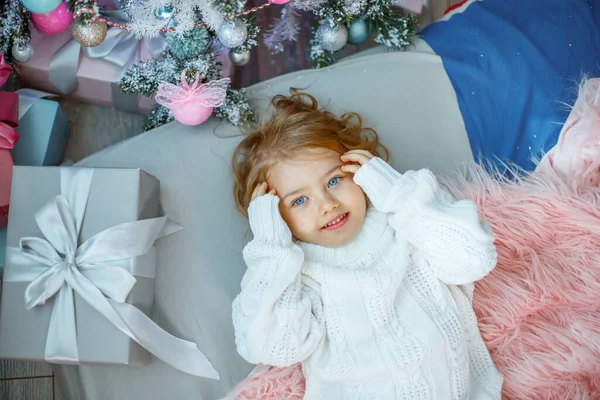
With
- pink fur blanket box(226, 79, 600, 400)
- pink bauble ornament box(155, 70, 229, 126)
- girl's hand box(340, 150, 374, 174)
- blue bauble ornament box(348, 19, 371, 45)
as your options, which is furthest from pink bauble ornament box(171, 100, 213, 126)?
pink fur blanket box(226, 79, 600, 400)

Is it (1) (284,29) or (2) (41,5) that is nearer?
(2) (41,5)

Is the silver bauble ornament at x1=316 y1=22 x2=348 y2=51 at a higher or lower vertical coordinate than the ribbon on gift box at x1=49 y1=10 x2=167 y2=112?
higher

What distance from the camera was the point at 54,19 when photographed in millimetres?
1447

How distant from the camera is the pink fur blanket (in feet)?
4.47

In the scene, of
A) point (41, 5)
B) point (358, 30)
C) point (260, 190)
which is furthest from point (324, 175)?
point (41, 5)

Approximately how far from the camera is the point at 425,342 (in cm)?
127

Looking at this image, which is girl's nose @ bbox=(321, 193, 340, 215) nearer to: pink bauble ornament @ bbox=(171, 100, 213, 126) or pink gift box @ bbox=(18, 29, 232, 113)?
pink bauble ornament @ bbox=(171, 100, 213, 126)

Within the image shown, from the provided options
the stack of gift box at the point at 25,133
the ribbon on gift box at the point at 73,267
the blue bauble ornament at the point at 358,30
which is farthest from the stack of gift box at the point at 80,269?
the blue bauble ornament at the point at 358,30

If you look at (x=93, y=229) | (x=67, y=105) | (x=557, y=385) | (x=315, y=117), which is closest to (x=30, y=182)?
(x=93, y=229)

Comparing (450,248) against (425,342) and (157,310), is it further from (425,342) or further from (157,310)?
(157,310)

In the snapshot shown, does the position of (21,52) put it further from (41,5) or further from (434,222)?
(434,222)

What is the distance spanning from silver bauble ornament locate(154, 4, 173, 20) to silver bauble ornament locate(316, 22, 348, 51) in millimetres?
396

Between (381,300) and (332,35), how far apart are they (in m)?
0.68

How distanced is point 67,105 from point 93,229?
594 mm
